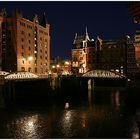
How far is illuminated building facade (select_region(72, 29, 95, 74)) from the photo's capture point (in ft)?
364

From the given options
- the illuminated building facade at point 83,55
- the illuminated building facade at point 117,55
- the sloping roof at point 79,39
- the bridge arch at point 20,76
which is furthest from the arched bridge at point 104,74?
the sloping roof at point 79,39

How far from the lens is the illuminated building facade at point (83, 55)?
111 m

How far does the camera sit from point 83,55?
114438mm

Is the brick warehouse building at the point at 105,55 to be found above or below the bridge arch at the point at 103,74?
above

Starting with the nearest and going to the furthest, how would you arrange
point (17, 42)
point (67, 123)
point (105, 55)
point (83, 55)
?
point (67, 123)
point (17, 42)
point (105, 55)
point (83, 55)

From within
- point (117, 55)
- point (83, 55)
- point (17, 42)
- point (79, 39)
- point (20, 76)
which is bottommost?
point (20, 76)

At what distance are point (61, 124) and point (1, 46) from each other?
5905cm

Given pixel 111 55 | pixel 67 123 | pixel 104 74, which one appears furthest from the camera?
pixel 111 55

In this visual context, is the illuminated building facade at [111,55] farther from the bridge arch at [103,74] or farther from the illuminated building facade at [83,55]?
the bridge arch at [103,74]

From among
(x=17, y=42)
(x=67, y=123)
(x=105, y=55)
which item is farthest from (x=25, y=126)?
(x=105, y=55)

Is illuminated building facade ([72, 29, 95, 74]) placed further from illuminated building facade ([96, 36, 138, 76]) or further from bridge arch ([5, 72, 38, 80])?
bridge arch ([5, 72, 38, 80])

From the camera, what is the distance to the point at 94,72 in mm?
71188

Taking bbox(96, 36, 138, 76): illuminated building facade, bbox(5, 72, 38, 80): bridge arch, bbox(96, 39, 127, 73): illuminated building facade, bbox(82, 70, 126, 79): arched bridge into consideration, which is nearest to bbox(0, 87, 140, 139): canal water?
bbox(5, 72, 38, 80): bridge arch

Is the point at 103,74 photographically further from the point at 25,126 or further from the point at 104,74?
the point at 25,126
